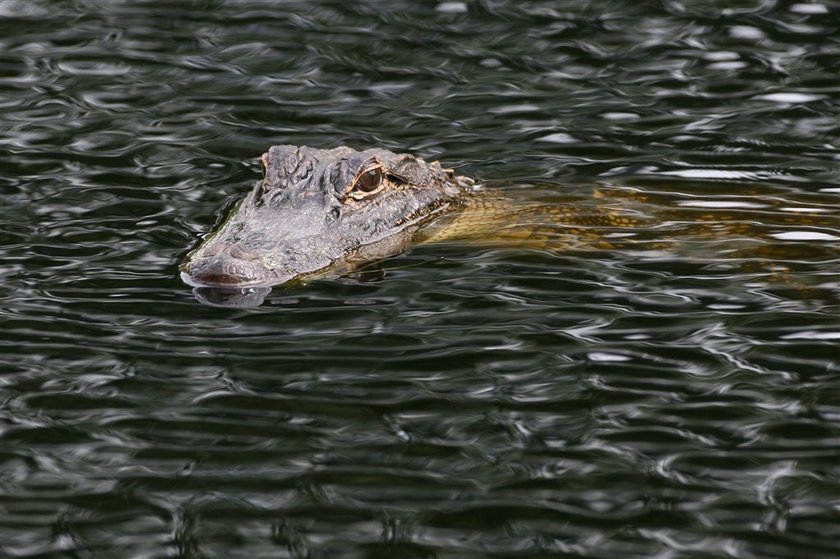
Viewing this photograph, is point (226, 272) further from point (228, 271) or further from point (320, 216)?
point (320, 216)

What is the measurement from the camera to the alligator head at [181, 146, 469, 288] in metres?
6.57

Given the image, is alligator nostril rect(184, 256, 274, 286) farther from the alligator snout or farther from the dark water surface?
the dark water surface

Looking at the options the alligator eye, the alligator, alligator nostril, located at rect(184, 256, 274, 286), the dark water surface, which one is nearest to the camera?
the dark water surface

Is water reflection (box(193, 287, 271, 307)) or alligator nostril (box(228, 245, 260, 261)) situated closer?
water reflection (box(193, 287, 271, 307))

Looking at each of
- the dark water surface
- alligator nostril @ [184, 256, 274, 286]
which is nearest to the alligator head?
alligator nostril @ [184, 256, 274, 286]

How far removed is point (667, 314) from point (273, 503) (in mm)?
2266

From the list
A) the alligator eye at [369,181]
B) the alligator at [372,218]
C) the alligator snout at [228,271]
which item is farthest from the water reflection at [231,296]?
the alligator eye at [369,181]

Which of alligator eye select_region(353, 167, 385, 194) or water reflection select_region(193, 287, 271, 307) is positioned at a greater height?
alligator eye select_region(353, 167, 385, 194)

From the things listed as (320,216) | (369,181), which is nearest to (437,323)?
(320,216)

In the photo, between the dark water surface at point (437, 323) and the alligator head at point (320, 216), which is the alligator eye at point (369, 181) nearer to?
the alligator head at point (320, 216)

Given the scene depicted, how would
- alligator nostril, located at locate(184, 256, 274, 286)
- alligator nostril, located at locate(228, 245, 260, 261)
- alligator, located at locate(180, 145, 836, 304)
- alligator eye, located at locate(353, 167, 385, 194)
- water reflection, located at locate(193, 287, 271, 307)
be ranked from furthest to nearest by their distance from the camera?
alligator eye, located at locate(353, 167, 385, 194)
alligator, located at locate(180, 145, 836, 304)
alligator nostril, located at locate(228, 245, 260, 261)
alligator nostril, located at locate(184, 256, 274, 286)
water reflection, located at locate(193, 287, 271, 307)

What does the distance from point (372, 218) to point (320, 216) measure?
0.37 m

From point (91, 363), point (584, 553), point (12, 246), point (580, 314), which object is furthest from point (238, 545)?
point (12, 246)

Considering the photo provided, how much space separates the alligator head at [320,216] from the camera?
6.57 metres
